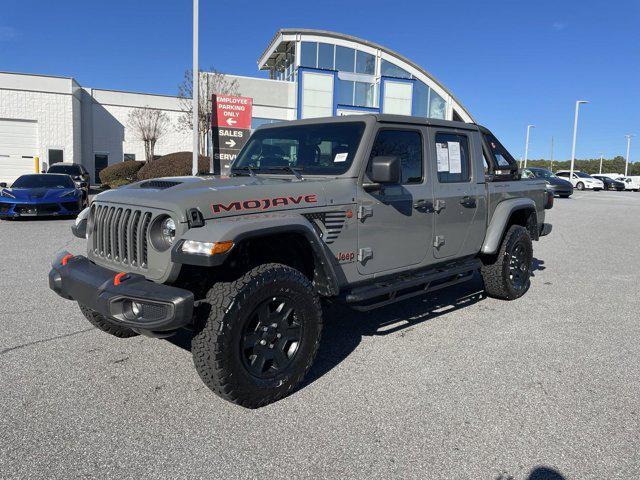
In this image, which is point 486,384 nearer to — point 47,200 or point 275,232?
point 275,232

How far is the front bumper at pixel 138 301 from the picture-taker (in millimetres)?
2852

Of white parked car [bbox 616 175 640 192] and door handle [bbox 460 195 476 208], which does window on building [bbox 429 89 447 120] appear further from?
door handle [bbox 460 195 476 208]

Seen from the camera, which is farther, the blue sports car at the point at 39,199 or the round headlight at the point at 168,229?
the blue sports car at the point at 39,199

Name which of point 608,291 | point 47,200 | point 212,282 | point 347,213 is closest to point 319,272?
point 347,213

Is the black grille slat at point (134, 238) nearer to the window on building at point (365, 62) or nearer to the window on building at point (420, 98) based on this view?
the window on building at point (365, 62)

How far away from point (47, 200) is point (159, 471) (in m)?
11.7

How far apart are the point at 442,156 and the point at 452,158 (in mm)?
206

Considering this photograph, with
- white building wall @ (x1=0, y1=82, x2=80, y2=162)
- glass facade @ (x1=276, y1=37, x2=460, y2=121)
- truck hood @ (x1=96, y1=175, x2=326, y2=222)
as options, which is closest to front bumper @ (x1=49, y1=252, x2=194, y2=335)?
truck hood @ (x1=96, y1=175, x2=326, y2=222)

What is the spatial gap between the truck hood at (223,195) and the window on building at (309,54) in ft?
98.6

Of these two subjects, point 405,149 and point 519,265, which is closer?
point 405,149

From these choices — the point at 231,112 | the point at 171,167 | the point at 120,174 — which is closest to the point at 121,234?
the point at 231,112

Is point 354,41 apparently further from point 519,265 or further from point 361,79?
point 519,265

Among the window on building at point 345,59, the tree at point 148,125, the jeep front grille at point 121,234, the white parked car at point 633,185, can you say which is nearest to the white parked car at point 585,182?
the white parked car at point 633,185

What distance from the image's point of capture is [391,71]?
3412cm
